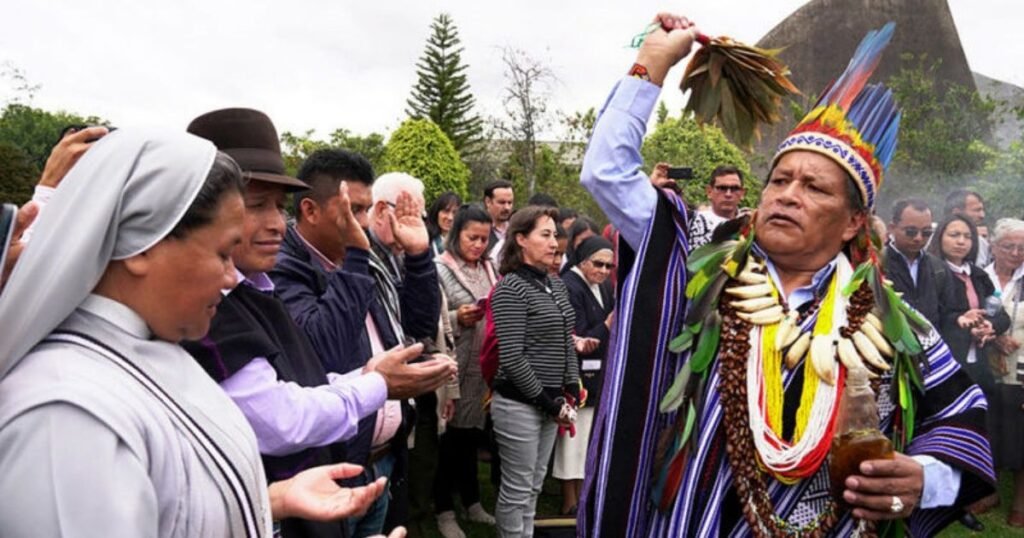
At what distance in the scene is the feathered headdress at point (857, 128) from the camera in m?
2.50

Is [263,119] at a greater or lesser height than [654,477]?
greater

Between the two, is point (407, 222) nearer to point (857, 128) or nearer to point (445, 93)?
point (857, 128)

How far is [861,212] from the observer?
2.56m

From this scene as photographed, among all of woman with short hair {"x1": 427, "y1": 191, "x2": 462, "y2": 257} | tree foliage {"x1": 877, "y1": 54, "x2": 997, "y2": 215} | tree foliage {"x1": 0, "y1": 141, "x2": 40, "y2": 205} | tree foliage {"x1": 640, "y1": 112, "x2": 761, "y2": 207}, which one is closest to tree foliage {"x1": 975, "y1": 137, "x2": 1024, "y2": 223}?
tree foliage {"x1": 877, "y1": 54, "x2": 997, "y2": 215}

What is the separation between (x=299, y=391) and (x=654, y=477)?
1076 millimetres

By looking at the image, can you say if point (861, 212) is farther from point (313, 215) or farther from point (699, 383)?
point (313, 215)

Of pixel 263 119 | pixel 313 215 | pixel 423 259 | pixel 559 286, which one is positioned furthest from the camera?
pixel 559 286

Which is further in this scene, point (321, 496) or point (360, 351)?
point (360, 351)

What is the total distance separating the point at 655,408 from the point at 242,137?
1.68 m

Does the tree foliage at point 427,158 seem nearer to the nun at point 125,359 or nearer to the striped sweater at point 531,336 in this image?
the striped sweater at point 531,336

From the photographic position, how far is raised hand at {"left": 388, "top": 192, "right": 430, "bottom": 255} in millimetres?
3777

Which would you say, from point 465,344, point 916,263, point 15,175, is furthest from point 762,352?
point 15,175

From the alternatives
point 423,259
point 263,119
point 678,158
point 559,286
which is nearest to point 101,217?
point 263,119

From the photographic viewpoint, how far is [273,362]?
2398 mm
